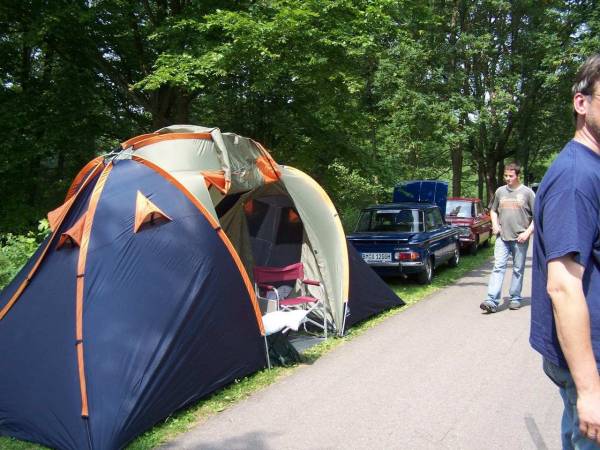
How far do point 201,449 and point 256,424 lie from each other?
55cm

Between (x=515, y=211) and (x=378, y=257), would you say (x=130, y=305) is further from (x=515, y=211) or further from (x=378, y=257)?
(x=378, y=257)

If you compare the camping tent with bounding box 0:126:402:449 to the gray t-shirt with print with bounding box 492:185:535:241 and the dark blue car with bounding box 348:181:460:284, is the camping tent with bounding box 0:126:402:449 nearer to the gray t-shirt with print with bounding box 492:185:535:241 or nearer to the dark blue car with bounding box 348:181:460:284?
the gray t-shirt with print with bounding box 492:185:535:241

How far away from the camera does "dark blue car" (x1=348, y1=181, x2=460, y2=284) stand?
9.89 metres

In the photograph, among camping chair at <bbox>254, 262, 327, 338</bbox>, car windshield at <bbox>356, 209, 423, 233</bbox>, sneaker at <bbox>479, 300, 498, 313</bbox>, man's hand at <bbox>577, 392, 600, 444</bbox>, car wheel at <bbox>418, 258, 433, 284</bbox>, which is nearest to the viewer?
man's hand at <bbox>577, 392, 600, 444</bbox>

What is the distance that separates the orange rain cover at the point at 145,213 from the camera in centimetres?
483

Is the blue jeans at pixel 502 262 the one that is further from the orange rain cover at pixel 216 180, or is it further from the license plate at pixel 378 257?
the orange rain cover at pixel 216 180

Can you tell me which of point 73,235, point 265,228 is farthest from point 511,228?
point 73,235

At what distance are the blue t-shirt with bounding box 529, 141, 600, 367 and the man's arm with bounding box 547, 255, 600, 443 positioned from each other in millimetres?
63

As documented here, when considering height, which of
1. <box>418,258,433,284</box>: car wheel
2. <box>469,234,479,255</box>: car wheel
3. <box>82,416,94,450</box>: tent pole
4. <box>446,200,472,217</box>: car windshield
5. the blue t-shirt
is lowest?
<box>469,234,479,255</box>: car wheel

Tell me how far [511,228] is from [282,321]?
13.4 ft

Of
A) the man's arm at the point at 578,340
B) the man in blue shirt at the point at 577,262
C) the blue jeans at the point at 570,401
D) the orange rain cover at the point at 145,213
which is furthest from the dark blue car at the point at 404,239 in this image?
the man's arm at the point at 578,340

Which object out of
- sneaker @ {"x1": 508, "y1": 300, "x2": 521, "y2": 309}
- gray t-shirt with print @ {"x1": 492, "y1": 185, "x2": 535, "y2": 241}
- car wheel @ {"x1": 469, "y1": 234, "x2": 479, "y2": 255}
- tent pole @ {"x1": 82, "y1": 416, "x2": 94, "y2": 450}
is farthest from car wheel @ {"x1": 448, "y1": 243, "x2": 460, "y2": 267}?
tent pole @ {"x1": 82, "y1": 416, "x2": 94, "y2": 450}

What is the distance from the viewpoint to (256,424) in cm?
438

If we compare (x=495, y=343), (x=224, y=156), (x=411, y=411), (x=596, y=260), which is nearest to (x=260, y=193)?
(x=224, y=156)
